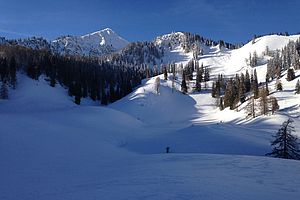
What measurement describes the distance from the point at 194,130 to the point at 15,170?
4387 cm

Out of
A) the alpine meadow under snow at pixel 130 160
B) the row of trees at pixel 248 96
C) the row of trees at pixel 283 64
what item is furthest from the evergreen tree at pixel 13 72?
the row of trees at pixel 283 64

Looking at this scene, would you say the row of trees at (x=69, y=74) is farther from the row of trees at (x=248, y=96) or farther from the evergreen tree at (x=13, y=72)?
the row of trees at (x=248, y=96)

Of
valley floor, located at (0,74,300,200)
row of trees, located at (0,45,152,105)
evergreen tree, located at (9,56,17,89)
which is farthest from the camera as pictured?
row of trees, located at (0,45,152,105)

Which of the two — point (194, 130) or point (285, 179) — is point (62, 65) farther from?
point (285, 179)

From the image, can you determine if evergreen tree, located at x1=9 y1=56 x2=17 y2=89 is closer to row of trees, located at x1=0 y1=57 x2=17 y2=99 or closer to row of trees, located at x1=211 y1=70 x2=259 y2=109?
row of trees, located at x1=0 y1=57 x2=17 y2=99

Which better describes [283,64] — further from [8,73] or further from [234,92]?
[8,73]

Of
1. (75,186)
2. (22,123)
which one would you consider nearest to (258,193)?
(75,186)

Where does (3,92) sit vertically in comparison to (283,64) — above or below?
below

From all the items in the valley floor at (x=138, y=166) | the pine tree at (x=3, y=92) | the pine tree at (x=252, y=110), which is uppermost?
the pine tree at (x=3, y=92)

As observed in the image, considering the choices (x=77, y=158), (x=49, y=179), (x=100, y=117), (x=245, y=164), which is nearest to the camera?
(x=49, y=179)

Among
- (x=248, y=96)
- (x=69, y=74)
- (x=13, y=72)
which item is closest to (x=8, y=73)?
(x=13, y=72)

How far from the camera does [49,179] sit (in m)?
20.0

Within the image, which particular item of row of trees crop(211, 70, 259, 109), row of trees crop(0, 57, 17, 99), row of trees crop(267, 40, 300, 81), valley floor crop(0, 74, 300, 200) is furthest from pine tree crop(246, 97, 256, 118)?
row of trees crop(0, 57, 17, 99)

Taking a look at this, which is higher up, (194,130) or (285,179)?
(285,179)
